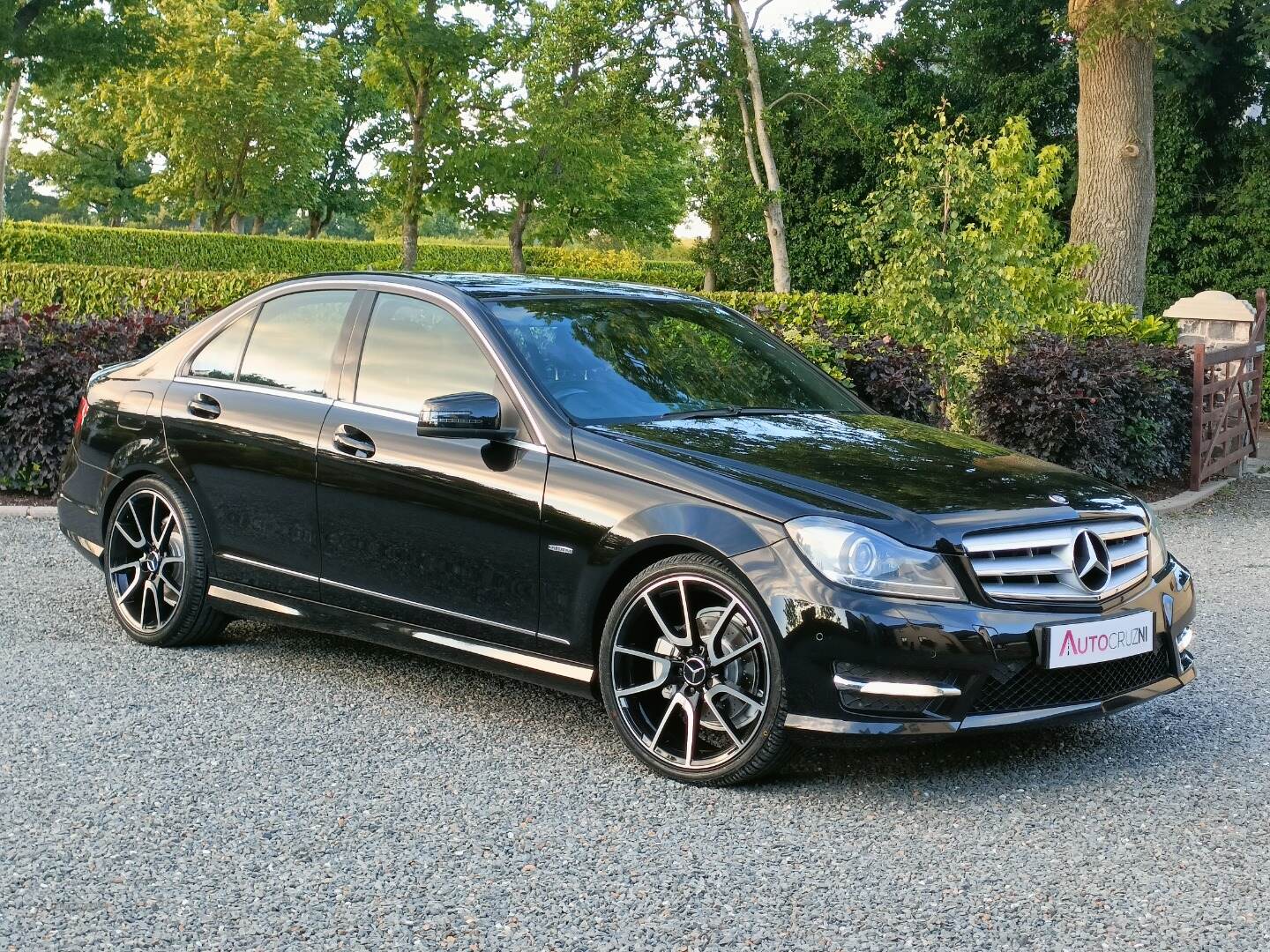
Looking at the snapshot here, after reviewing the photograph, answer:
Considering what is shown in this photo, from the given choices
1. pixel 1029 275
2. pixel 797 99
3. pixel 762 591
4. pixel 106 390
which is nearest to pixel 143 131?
pixel 797 99

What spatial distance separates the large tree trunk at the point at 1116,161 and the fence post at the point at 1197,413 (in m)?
5.36

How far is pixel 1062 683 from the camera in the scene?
15.1ft

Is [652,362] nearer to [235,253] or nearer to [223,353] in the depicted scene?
[223,353]

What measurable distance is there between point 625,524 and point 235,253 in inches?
1258

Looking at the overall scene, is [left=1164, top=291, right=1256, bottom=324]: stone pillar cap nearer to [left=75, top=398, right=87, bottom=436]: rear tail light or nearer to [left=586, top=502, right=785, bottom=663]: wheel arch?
[left=75, top=398, right=87, bottom=436]: rear tail light

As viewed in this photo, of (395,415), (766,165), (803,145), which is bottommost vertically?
(395,415)

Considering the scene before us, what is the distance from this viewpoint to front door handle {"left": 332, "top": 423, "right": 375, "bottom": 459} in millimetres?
5645

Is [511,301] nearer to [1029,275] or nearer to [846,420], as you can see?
[846,420]

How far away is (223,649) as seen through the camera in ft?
21.8

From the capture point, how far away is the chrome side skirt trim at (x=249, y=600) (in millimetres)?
6012

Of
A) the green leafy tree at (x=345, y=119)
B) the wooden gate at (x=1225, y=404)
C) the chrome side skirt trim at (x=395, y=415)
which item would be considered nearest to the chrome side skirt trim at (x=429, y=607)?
the chrome side skirt trim at (x=395, y=415)

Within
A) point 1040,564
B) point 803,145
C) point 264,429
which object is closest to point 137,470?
point 264,429

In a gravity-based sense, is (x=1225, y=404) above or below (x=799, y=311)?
below

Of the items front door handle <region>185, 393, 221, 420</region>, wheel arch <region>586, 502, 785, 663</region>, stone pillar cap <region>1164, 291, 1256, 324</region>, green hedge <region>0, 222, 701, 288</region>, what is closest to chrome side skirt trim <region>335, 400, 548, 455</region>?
wheel arch <region>586, 502, 785, 663</region>
